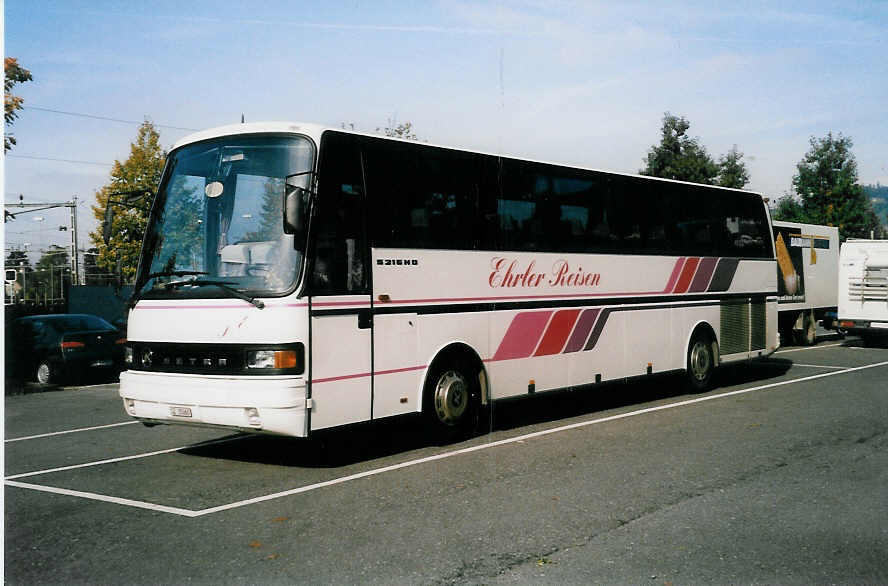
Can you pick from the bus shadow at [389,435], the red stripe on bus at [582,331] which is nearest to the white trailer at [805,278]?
the bus shadow at [389,435]

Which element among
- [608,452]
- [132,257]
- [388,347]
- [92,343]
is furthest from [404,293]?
[132,257]

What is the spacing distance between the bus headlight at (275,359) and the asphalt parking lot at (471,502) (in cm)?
103

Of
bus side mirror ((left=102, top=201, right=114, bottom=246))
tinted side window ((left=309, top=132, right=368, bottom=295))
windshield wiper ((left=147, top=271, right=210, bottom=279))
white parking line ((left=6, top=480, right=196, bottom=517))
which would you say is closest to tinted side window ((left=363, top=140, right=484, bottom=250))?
tinted side window ((left=309, top=132, right=368, bottom=295))

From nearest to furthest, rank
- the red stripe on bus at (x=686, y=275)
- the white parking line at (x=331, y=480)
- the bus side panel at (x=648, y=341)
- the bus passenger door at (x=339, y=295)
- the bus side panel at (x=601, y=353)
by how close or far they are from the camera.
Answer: the white parking line at (x=331, y=480)
the bus passenger door at (x=339, y=295)
the bus side panel at (x=601, y=353)
the bus side panel at (x=648, y=341)
the red stripe on bus at (x=686, y=275)

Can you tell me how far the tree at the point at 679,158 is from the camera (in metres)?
60.0

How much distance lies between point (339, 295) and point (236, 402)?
54.1 inches

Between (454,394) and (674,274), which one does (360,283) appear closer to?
(454,394)

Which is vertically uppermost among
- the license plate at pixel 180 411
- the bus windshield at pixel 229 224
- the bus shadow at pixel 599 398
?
the bus windshield at pixel 229 224

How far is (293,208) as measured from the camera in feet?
26.0

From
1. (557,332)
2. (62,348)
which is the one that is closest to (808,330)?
(557,332)

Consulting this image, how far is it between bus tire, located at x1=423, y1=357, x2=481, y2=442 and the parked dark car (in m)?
10.8

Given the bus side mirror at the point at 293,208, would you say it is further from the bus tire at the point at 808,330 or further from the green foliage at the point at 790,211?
the green foliage at the point at 790,211

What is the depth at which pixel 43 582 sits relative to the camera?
523 centimetres

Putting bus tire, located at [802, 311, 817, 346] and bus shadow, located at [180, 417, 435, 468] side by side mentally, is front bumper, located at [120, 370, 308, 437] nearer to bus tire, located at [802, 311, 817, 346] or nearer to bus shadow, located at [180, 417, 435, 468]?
bus shadow, located at [180, 417, 435, 468]
